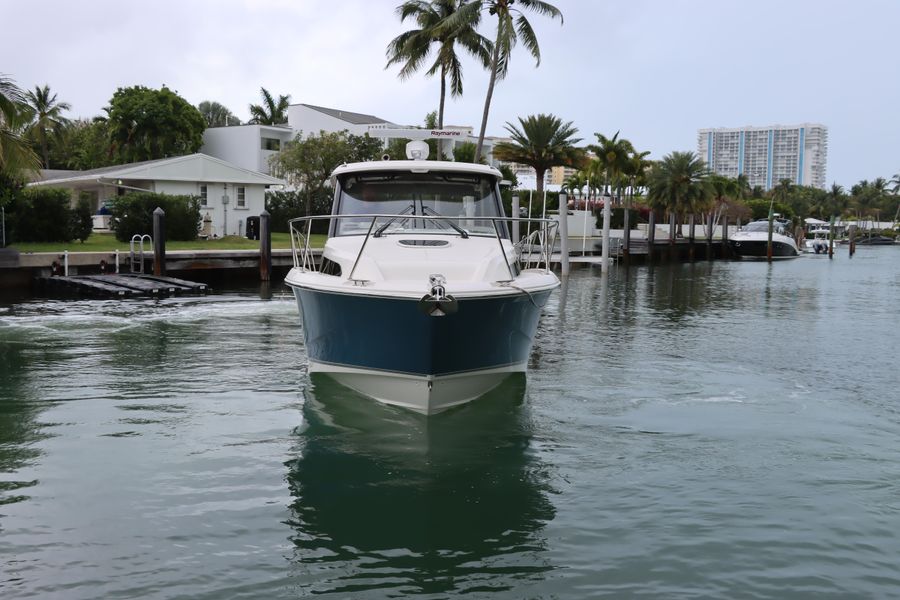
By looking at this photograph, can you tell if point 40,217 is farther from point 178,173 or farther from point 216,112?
point 216,112

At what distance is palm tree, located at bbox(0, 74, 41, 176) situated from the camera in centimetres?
2236

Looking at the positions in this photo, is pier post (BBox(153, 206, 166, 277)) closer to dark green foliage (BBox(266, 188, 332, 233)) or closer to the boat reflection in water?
the boat reflection in water

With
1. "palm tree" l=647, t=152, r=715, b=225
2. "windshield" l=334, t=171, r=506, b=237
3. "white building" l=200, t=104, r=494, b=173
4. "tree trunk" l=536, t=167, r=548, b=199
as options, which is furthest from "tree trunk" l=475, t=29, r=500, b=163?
"palm tree" l=647, t=152, r=715, b=225

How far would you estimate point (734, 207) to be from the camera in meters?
95.3

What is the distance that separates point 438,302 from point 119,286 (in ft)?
54.6

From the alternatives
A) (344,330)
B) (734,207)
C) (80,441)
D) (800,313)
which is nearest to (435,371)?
(344,330)

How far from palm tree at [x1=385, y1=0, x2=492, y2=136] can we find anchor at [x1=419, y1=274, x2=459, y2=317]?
3030cm

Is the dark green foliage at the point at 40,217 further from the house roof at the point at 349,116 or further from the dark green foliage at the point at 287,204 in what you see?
A: the house roof at the point at 349,116

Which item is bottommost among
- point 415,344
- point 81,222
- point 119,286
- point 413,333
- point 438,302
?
point 119,286

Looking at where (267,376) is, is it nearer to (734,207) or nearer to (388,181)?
(388,181)

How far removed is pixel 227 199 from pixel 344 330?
3204 cm

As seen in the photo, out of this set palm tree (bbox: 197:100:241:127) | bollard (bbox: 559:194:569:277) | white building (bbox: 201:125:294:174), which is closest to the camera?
bollard (bbox: 559:194:569:277)

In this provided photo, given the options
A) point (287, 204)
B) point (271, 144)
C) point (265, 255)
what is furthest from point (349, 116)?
point (265, 255)

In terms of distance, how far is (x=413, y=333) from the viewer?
360 inches
